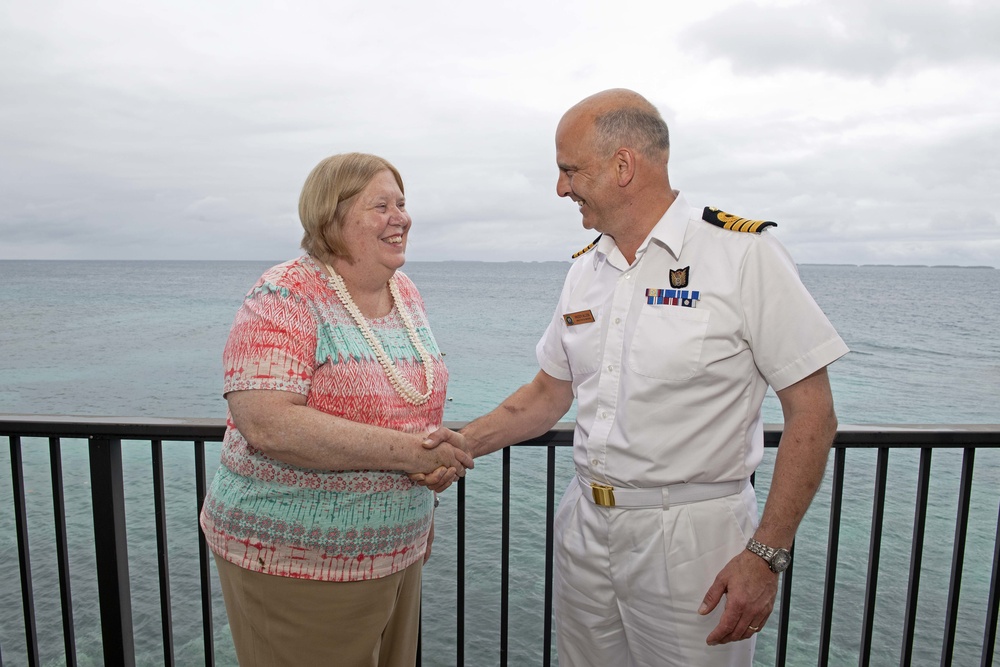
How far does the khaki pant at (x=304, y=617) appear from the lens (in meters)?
1.61

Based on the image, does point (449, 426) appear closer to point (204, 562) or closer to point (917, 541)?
point (204, 562)

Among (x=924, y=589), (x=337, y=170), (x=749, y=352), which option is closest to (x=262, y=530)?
(x=337, y=170)

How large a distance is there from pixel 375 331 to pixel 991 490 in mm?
9767

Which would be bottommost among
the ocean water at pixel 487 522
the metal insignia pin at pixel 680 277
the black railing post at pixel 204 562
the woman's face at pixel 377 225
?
the ocean water at pixel 487 522

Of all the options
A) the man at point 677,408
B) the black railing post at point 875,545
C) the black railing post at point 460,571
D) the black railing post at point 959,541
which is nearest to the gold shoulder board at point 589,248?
the man at point 677,408

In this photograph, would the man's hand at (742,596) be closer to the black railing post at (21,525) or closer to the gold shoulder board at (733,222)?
the gold shoulder board at (733,222)

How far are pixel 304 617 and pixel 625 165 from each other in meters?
1.29

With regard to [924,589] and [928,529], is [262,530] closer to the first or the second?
[924,589]

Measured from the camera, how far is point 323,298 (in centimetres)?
162

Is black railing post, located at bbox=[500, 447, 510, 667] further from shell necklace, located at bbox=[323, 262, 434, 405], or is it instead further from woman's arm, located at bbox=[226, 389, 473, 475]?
woman's arm, located at bbox=[226, 389, 473, 475]

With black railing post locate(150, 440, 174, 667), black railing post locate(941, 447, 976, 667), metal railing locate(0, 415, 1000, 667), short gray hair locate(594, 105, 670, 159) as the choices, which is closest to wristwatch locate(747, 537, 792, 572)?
metal railing locate(0, 415, 1000, 667)

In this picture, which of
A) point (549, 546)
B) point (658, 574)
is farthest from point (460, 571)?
point (658, 574)

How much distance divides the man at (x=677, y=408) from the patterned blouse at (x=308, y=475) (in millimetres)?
487

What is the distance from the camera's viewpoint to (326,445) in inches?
58.1
